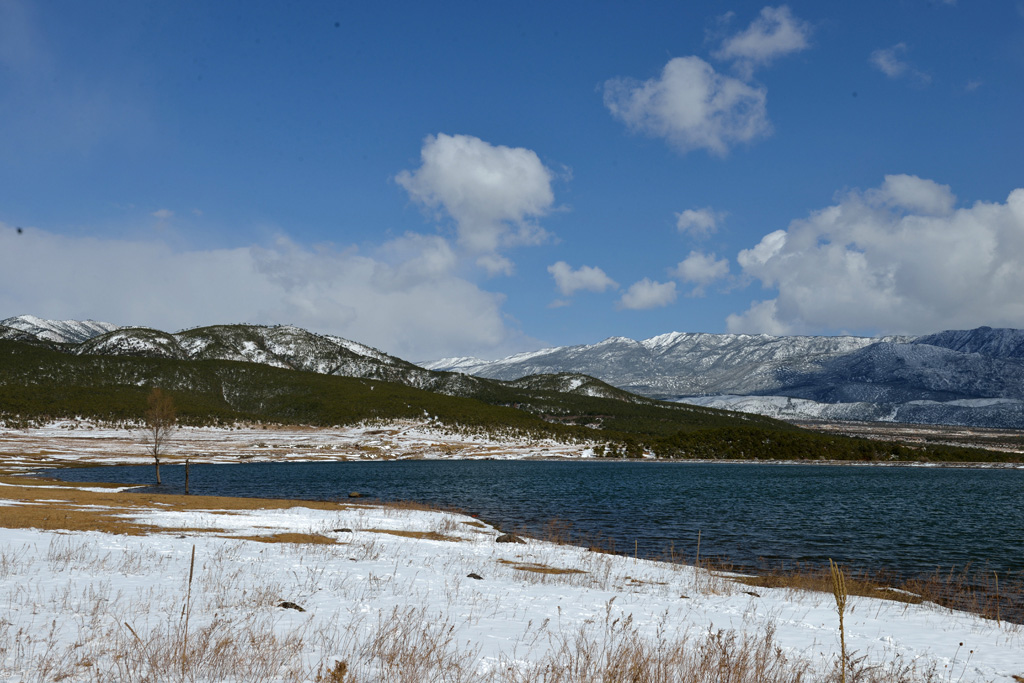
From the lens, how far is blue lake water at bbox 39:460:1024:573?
37.6 m

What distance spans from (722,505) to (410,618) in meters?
53.6

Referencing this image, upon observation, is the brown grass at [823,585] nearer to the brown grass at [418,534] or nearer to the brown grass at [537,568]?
the brown grass at [537,568]

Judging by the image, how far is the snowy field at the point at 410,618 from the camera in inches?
367

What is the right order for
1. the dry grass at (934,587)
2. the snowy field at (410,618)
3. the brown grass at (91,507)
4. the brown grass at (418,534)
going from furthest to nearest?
the brown grass at (418,534)
the brown grass at (91,507)
the dry grass at (934,587)
the snowy field at (410,618)

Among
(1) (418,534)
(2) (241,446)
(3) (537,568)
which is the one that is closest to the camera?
(3) (537,568)

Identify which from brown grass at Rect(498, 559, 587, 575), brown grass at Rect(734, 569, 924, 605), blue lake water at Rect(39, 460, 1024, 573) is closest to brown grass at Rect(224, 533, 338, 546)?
brown grass at Rect(498, 559, 587, 575)

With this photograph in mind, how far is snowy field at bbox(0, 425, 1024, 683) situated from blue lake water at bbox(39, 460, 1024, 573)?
39.6 ft

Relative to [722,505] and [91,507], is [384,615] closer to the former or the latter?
[91,507]

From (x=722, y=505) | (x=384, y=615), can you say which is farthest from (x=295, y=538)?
(x=722, y=505)

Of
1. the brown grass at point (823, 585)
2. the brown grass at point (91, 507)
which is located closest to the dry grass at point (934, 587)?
the brown grass at point (823, 585)

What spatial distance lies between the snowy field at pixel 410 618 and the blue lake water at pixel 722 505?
475 inches

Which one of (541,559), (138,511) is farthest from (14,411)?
(541,559)

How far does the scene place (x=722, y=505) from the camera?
59.8 m

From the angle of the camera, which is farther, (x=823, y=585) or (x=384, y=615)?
(x=823, y=585)
